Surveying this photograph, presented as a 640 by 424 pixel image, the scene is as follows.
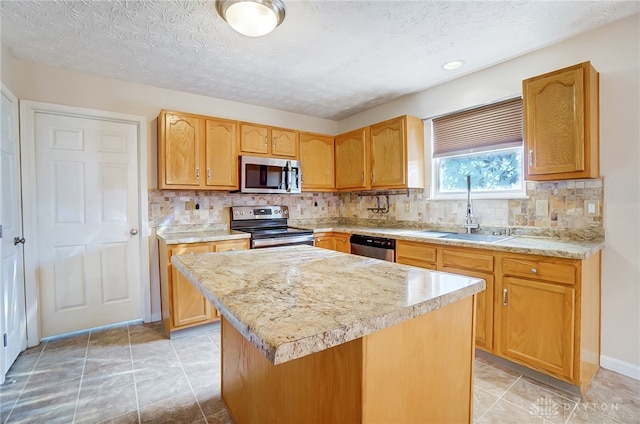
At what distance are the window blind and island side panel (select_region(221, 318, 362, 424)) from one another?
8.56 ft

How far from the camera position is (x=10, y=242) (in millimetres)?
2232

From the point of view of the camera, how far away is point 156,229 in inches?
124

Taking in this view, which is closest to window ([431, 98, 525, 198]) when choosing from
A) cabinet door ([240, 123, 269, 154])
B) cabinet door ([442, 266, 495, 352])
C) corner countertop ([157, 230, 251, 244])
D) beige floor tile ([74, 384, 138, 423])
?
cabinet door ([442, 266, 495, 352])

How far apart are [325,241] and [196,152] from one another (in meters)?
1.72

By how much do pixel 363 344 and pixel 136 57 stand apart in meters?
2.85

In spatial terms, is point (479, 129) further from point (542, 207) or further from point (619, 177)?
point (619, 177)

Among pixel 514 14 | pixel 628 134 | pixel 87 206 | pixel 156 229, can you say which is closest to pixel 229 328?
pixel 156 229

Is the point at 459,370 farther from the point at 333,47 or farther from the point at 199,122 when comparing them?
the point at 199,122

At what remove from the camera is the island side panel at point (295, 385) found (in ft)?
2.79

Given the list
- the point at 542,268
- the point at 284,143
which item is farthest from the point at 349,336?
the point at 284,143

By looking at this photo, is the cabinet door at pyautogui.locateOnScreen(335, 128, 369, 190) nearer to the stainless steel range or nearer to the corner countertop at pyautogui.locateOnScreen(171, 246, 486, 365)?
the stainless steel range

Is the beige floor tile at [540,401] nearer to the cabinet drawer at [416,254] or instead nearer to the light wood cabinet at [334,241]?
the cabinet drawer at [416,254]

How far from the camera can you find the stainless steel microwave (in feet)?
10.9

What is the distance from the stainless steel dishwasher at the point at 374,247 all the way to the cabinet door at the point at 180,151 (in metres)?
1.80
